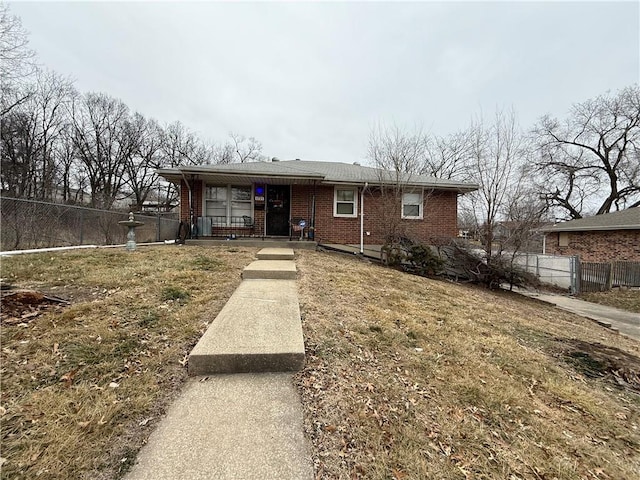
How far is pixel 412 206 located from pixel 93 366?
10146 mm

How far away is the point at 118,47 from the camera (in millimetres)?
11422

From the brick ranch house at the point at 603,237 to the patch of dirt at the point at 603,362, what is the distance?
35.8ft

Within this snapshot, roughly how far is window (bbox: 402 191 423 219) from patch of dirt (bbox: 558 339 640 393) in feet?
22.2

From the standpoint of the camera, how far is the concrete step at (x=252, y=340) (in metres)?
2.21

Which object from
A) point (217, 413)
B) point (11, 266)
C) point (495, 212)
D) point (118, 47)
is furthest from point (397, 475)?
point (118, 47)

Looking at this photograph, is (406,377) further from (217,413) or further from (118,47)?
(118,47)

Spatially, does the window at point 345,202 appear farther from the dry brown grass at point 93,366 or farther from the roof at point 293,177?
→ the dry brown grass at point 93,366

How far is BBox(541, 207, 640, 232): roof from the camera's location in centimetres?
1371

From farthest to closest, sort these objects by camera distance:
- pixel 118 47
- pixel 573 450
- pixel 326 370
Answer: pixel 118 47 → pixel 326 370 → pixel 573 450

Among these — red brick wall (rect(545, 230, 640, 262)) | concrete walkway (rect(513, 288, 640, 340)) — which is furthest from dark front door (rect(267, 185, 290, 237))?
red brick wall (rect(545, 230, 640, 262))

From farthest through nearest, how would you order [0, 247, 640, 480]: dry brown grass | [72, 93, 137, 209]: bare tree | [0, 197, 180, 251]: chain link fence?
[72, 93, 137, 209]: bare tree
[0, 197, 180, 251]: chain link fence
[0, 247, 640, 480]: dry brown grass

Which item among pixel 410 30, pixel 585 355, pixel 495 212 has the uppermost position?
pixel 410 30

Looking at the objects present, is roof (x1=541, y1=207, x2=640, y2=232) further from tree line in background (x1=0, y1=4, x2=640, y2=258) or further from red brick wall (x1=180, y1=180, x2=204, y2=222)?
red brick wall (x1=180, y1=180, x2=204, y2=222)

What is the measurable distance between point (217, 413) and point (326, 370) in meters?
0.90
